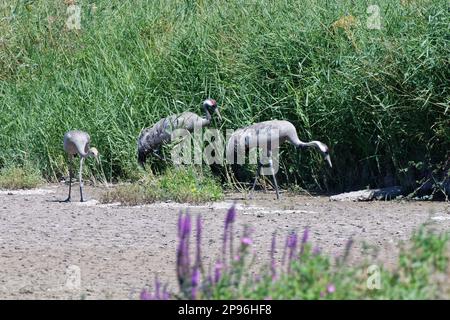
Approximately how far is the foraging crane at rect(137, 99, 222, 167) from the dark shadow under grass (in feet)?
3.33

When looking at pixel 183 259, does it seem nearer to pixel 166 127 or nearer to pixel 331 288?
pixel 331 288

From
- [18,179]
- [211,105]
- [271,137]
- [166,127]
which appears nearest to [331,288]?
[271,137]

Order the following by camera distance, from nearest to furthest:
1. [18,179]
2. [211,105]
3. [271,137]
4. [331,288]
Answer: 1. [331,288]
2. [271,137]
3. [211,105]
4. [18,179]

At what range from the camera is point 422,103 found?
12.0 metres

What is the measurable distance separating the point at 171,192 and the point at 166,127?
5.39 ft

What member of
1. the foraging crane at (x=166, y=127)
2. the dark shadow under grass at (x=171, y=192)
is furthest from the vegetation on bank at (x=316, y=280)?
the foraging crane at (x=166, y=127)

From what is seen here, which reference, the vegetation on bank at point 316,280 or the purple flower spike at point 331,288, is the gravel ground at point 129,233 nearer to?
the vegetation on bank at point 316,280

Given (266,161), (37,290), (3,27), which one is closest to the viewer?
(37,290)

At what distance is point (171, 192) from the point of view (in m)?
12.0

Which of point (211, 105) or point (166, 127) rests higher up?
point (211, 105)

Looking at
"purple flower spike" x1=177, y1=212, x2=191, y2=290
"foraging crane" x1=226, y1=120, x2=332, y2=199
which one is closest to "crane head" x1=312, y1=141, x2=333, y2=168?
"foraging crane" x1=226, y1=120, x2=332, y2=199

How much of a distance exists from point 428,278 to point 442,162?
6871mm
